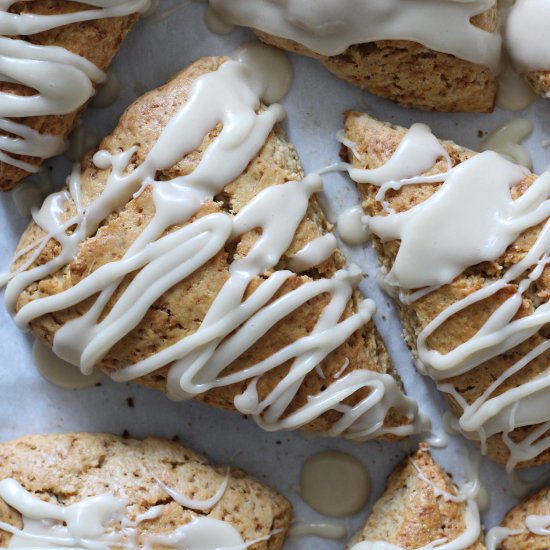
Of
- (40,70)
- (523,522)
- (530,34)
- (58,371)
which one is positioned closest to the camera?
(40,70)

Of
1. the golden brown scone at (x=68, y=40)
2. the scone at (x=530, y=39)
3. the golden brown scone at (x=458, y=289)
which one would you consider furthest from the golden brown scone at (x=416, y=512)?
the golden brown scone at (x=68, y=40)

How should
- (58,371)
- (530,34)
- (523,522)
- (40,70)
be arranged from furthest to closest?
(58,371) < (523,522) < (530,34) < (40,70)

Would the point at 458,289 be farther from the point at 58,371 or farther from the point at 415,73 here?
the point at 58,371

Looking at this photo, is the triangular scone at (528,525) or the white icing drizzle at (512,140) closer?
the triangular scone at (528,525)

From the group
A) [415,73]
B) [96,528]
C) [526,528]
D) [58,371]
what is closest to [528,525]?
[526,528]

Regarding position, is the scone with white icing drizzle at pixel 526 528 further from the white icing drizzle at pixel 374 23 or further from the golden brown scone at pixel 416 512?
the white icing drizzle at pixel 374 23

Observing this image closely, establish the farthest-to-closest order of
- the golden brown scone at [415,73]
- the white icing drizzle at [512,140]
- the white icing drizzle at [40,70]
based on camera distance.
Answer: the white icing drizzle at [512,140]
the golden brown scone at [415,73]
the white icing drizzle at [40,70]

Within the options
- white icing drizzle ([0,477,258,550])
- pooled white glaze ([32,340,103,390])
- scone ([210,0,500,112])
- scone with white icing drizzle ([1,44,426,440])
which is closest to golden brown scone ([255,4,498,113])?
scone ([210,0,500,112])

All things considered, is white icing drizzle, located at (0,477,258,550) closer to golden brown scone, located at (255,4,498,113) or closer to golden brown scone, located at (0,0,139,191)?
golden brown scone, located at (0,0,139,191)

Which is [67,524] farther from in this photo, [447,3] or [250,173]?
[447,3]
